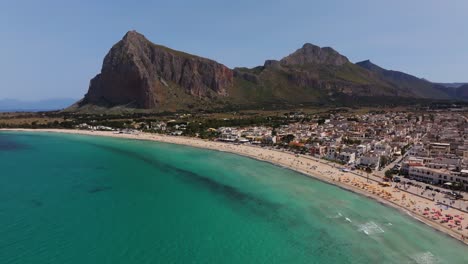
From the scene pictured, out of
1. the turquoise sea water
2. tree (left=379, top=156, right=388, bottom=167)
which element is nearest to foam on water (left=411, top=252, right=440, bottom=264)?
the turquoise sea water

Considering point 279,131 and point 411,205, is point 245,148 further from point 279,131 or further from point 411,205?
point 411,205

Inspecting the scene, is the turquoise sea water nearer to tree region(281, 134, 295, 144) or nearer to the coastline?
the coastline

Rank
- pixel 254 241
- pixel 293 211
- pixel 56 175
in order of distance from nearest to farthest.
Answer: pixel 254 241
pixel 293 211
pixel 56 175

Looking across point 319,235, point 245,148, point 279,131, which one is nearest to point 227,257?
point 319,235

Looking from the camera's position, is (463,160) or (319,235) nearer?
(319,235)

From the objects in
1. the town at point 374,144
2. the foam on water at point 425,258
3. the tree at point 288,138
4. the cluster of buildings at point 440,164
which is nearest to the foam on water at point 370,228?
the foam on water at point 425,258
